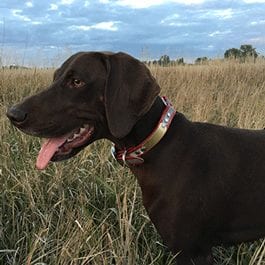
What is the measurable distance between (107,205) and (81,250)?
28.3 inches

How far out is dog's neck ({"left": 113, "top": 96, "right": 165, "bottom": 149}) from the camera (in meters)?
2.51

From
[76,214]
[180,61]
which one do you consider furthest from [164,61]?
[76,214]

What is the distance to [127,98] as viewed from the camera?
7.91 feet

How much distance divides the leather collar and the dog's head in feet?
0.42

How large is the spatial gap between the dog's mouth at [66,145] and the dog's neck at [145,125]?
20cm

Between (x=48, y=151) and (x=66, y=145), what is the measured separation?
0.10 m

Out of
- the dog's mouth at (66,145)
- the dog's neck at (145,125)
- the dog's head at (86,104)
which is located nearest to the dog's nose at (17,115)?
the dog's head at (86,104)

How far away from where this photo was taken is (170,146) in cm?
254

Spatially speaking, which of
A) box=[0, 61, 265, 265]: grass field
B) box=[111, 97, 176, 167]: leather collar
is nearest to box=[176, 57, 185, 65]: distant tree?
box=[0, 61, 265, 265]: grass field

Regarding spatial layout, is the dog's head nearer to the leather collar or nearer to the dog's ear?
the dog's ear

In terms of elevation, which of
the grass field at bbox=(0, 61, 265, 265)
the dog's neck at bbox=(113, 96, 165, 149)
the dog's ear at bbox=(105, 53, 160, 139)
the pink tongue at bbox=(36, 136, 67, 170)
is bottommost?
the grass field at bbox=(0, 61, 265, 265)

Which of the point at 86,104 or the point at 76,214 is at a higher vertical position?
the point at 86,104

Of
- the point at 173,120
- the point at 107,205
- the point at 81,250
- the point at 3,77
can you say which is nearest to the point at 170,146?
the point at 173,120

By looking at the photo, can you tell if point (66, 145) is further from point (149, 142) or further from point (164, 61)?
point (164, 61)
